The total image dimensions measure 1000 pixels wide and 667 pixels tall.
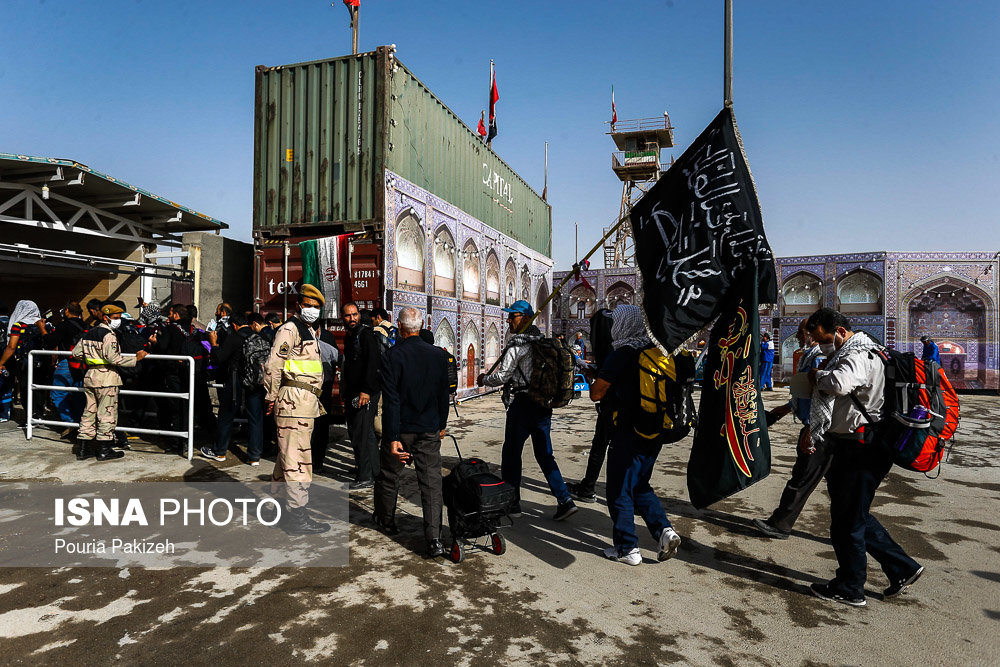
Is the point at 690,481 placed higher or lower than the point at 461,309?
lower

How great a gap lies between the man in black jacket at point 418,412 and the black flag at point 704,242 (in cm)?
155

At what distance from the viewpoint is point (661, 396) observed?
3604 mm

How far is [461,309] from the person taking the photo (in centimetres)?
1153

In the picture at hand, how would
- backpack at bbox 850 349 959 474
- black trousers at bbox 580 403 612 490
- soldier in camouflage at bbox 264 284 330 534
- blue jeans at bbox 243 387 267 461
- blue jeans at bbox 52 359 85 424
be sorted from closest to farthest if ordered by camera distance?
backpack at bbox 850 349 959 474 < soldier in camouflage at bbox 264 284 330 534 < black trousers at bbox 580 403 612 490 < blue jeans at bbox 243 387 267 461 < blue jeans at bbox 52 359 85 424

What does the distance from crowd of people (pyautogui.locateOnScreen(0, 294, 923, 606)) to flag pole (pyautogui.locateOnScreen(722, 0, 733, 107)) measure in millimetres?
1703

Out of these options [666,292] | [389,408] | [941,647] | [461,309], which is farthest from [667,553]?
[461,309]

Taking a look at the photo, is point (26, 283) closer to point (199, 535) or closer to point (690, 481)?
point (199, 535)

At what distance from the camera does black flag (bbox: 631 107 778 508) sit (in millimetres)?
3256

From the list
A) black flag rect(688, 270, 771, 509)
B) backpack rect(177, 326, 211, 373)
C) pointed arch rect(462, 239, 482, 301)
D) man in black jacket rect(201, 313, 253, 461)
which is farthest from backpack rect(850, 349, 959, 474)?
pointed arch rect(462, 239, 482, 301)

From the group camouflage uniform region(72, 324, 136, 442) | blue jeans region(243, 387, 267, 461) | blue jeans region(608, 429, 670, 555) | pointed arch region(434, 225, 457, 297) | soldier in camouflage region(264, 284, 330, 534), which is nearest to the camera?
blue jeans region(608, 429, 670, 555)

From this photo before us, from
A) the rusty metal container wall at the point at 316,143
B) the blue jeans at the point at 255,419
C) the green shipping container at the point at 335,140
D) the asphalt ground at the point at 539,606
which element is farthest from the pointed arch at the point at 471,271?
the asphalt ground at the point at 539,606

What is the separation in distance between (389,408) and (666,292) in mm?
1992

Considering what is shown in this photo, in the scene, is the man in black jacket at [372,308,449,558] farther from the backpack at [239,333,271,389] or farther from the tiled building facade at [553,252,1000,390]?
the tiled building facade at [553,252,1000,390]

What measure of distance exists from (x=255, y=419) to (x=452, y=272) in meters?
5.71
